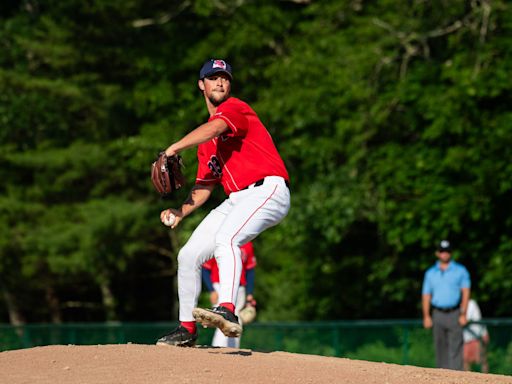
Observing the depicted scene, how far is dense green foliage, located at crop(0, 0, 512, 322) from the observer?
823 inches

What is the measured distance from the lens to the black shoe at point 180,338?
8.52m

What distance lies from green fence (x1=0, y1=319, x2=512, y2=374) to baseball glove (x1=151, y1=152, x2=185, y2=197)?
23.9 ft

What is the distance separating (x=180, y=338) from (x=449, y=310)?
6.13 meters

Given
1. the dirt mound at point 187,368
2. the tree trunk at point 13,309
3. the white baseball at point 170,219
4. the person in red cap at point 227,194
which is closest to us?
the dirt mound at point 187,368

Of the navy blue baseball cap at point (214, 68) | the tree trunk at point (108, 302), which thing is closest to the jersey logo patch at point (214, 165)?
the navy blue baseball cap at point (214, 68)

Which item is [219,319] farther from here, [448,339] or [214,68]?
[448,339]

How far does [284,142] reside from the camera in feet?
81.3

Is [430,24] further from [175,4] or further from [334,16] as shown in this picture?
[175,4]

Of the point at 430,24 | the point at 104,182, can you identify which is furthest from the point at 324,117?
the point at 104,182

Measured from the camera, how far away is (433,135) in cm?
2056

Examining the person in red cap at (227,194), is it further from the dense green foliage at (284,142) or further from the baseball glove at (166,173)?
the dense green foliage at (284,142)

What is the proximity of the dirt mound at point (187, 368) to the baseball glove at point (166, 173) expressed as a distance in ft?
3.95

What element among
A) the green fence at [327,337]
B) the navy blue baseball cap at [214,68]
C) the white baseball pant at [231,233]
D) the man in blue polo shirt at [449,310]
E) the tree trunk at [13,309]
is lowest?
the tree trunk at [13,309]

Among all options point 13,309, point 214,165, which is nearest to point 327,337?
point 214,165
